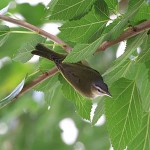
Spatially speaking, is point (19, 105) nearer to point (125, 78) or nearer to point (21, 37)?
point (21, 37)

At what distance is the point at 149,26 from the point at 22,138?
2847 mm

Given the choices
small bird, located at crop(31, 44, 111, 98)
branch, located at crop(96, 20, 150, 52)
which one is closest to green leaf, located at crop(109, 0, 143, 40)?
branch, located at crop(96, 20, 150, 52)

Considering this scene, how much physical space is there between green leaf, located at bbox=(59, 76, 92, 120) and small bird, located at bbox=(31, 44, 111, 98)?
0.02 meters

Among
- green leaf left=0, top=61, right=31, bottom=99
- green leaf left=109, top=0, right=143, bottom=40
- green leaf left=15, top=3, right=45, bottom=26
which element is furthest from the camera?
green leaf left=0, top=61, right=31, bottom=99

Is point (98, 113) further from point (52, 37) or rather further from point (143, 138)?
point (52, 37)

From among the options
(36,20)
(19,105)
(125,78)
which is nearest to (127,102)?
(125,78)

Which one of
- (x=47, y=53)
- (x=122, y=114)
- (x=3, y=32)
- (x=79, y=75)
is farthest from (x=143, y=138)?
(x=3, y=32)

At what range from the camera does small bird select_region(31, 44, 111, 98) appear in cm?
122

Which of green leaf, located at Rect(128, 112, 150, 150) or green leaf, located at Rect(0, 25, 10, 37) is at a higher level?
green leaf, located at Rect(0, 25, 10, 37)

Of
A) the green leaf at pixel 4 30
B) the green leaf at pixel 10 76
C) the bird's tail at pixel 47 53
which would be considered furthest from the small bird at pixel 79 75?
the green leaf at pixel 10 76

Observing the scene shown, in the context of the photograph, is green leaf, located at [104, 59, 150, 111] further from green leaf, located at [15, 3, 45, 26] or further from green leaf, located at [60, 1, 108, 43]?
green leaf, located at [15, 3, 45, 26]

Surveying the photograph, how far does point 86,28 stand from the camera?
1154mm

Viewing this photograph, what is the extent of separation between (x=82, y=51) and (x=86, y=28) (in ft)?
0.25

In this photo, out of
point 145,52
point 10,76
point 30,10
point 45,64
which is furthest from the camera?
point 10,76
